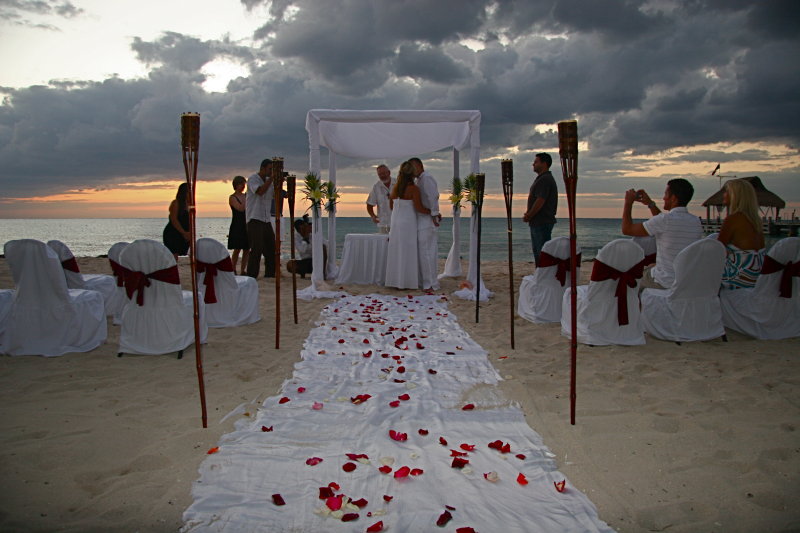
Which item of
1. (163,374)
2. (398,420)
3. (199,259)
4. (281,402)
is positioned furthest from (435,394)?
(199,259)

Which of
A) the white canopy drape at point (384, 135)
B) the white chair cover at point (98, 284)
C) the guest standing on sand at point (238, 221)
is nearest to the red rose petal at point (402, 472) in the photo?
the white chair cover at point (98, 284)

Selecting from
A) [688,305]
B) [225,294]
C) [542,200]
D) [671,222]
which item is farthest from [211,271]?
[688,305]

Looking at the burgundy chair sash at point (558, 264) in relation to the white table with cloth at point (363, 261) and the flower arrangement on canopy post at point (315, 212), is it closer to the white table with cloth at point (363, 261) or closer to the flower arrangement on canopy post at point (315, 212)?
the white table with cloth at point (363, 261)

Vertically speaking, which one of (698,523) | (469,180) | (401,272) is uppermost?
(469,180)

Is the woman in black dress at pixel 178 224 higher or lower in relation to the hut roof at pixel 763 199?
lower

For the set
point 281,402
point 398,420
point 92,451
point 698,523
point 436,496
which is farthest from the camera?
point 281,402

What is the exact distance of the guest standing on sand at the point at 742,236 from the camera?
465 centimetres

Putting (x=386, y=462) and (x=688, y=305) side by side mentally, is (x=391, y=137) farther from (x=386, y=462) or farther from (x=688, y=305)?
(x=386, y=462)

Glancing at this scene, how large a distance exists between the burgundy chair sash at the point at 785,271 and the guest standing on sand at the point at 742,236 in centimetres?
8

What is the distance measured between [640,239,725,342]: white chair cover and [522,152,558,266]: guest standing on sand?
7.37 ft

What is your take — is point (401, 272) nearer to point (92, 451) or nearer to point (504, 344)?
point (504, 344)

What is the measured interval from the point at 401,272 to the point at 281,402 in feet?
17.2

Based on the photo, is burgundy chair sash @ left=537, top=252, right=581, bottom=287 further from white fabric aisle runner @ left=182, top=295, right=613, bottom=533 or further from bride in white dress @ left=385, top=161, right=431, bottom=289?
bride in white dress @ left=385, top=161, right=431, bottom=289

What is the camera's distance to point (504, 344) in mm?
5000
